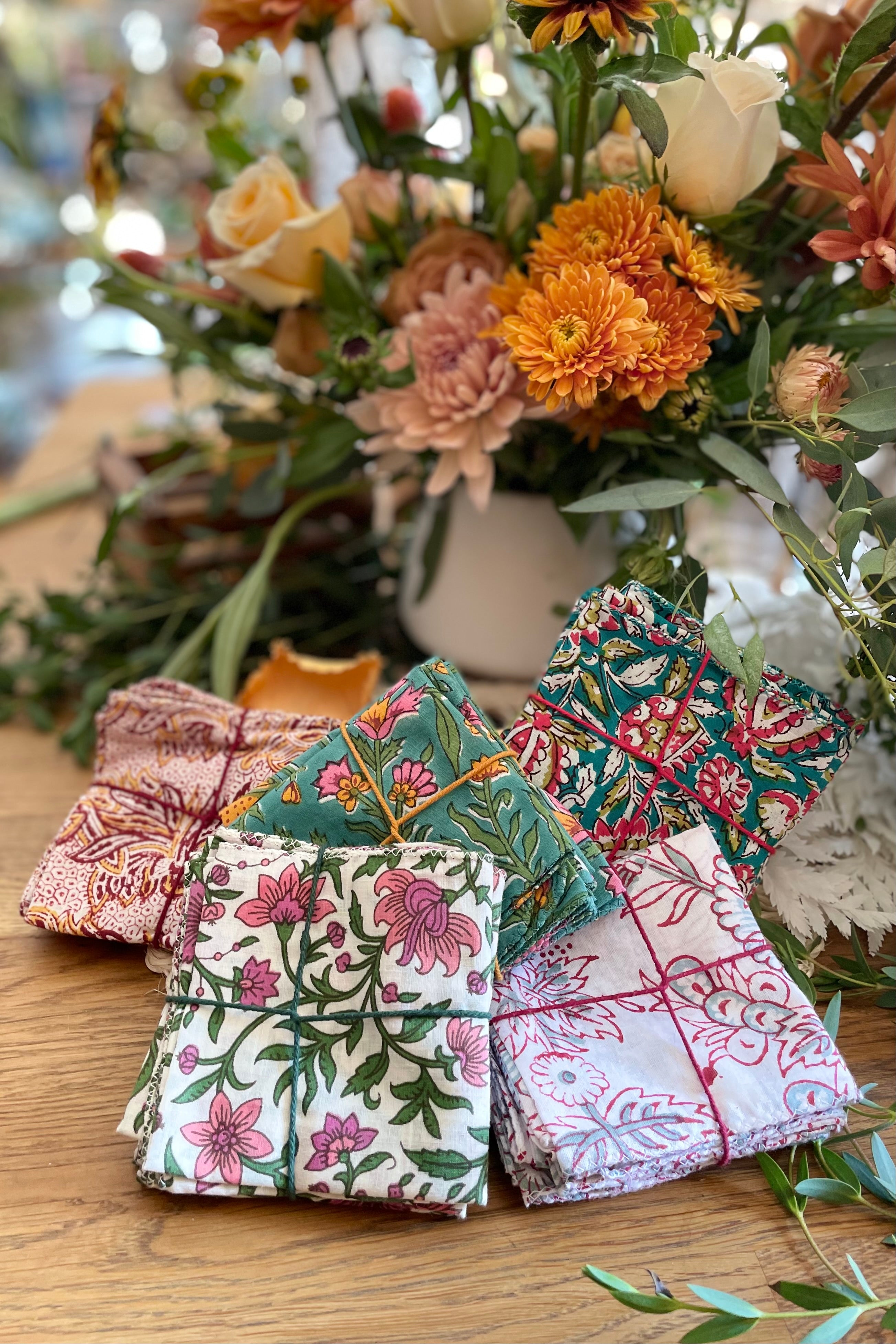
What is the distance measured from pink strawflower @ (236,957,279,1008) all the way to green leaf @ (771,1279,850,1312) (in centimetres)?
19

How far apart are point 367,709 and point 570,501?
20 cm

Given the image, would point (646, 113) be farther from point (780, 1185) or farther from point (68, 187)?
point (68, 187)

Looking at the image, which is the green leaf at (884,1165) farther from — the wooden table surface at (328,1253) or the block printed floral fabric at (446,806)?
the block printed floral fabric at (446,806)

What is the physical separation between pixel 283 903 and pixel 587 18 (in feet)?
1.17

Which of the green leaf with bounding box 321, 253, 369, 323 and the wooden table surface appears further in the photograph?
the green leaf with bounding box 321, 253, 369, 323

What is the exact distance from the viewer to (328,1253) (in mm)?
345

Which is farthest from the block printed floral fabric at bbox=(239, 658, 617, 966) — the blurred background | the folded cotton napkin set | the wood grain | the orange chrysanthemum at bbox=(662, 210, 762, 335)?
the blurred background

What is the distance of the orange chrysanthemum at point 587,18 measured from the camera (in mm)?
374

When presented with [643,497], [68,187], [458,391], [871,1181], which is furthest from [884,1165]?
[68,187]

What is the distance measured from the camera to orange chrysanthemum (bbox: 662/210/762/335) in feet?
1.40

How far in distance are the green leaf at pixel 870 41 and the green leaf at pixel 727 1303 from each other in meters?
0.47

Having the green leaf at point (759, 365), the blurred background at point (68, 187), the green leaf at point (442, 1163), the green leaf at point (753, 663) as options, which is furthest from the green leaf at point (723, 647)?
the blurred background at point (68, 187)

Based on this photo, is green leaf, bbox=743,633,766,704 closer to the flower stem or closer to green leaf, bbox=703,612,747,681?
green leaf, bbox=703,612,747,681

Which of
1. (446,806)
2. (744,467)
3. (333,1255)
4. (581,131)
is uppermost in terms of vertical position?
(581,131)
